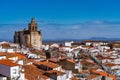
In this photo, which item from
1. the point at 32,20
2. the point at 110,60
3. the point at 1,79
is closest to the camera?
the point at 1,79

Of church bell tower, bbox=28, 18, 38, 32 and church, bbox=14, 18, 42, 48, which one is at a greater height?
church bell tower, bbox=28, 18, 38, 32

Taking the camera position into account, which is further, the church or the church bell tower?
the church

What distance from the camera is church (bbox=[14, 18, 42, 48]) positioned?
92.7 meters

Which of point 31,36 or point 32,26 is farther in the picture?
point 31,36

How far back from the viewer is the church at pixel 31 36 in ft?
304

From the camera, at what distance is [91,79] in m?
42.0

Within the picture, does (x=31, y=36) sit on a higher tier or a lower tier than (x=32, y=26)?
lower

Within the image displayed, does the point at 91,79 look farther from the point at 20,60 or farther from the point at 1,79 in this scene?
the point at 1,79

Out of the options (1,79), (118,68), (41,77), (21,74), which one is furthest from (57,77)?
(118,68)

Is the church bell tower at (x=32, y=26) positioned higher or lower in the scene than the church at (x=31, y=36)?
higher

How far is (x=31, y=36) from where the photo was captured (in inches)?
3659

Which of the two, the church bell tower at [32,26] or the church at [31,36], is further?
the church at [31,36]

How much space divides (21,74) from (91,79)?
41.6 feet

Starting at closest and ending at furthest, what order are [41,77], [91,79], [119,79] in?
[41,77]
[91,79]
[119,79]
